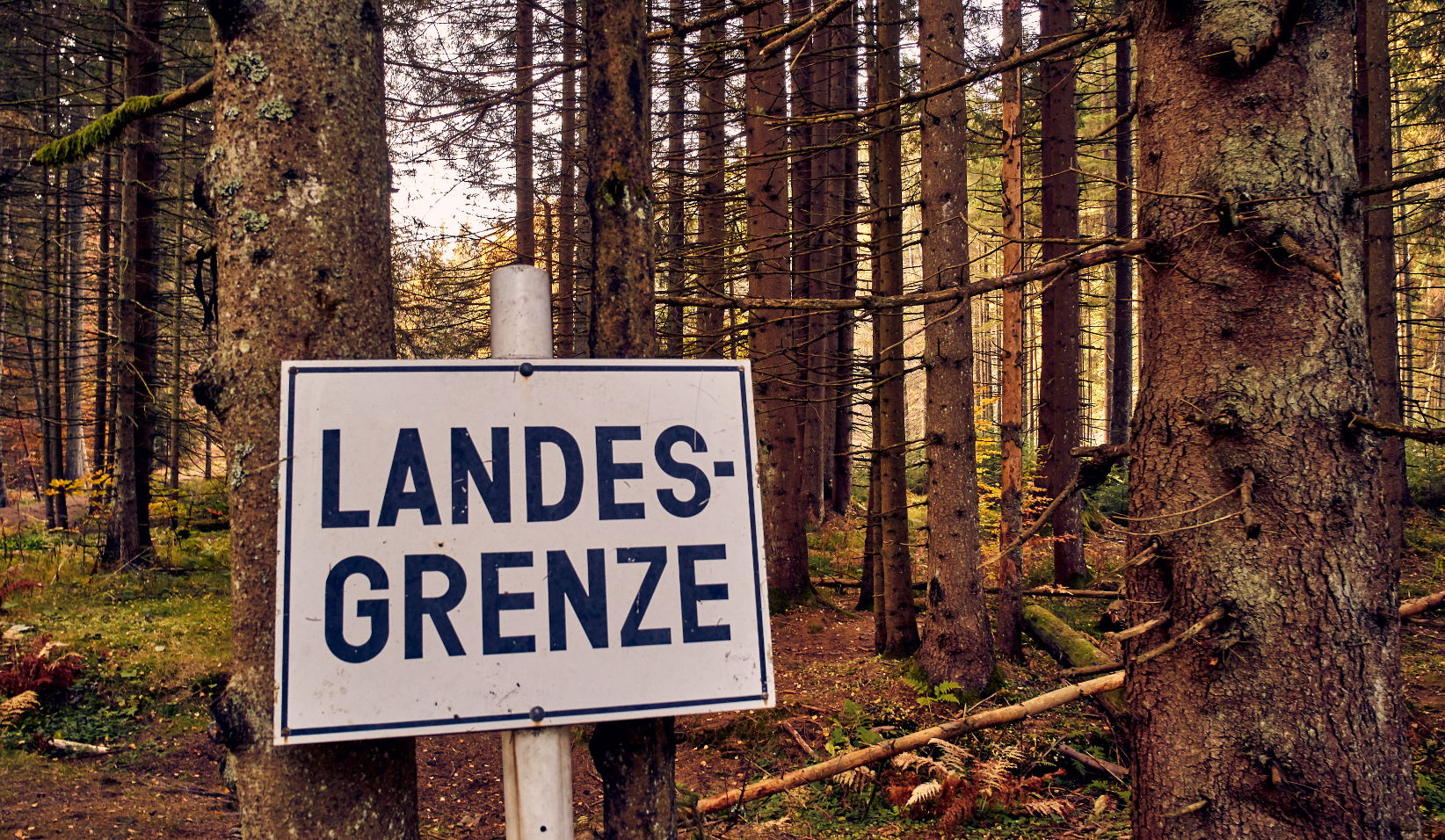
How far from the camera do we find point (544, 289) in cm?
190

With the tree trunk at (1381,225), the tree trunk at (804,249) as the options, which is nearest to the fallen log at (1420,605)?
the tree trunk at (804,249)

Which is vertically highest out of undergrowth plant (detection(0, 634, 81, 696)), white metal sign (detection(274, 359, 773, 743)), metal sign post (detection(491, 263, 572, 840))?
white metal sign (detection(274, 359, 773, 743))

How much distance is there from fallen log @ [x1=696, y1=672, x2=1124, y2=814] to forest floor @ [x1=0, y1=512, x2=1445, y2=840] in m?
0.17

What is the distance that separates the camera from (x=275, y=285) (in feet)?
6.39

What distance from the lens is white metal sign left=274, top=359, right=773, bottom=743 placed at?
163 cm

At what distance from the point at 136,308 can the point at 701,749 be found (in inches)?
382

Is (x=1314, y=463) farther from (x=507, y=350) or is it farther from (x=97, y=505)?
(x=97, y=505)

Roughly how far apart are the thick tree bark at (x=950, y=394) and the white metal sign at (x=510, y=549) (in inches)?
199

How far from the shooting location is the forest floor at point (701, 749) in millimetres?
4684

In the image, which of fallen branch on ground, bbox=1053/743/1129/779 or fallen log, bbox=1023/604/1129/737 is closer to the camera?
fallen branch on ground, bbox=1053/743/1129/779

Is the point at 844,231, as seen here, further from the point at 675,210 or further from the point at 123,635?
the point at 123,635

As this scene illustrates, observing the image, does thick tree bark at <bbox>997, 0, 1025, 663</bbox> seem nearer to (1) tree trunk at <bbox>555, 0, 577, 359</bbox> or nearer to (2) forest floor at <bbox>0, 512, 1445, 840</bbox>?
(2) forest floor at <bbox>0, 512, 1445, 840</bbox>

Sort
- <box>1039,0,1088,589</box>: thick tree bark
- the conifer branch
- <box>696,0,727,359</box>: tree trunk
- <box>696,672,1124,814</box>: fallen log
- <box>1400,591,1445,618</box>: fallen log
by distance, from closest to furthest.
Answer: the conifer branch → <box>1400,591,1445,618</box>: fallen log → <box>696,672,1124,814</box>: fallen log → <box>696,0,727,359</box>: tree trunk → <box>1039,0,1088,589</box>: thick tree bark

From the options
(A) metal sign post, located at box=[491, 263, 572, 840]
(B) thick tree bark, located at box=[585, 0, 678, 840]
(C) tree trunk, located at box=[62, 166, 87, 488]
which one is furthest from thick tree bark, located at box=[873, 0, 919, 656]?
(C) tree trunk, located at box=[62, 166, 87, 488]
